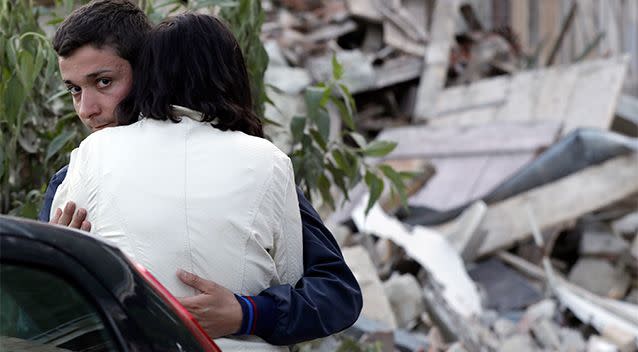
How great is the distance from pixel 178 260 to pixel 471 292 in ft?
→ 19.8

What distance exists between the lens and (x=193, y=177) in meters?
2.02

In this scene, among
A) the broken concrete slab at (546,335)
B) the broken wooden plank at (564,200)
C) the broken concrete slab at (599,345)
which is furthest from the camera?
the broken wooden plank at (564,200)

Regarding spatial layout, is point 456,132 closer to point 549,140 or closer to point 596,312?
point 549,140

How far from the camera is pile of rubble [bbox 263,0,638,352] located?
7.39 meters

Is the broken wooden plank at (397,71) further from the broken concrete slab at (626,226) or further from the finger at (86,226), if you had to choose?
the finger at (86,226)

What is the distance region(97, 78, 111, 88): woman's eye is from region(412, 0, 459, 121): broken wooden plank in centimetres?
897

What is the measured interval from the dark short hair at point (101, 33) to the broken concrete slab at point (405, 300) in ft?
15.5

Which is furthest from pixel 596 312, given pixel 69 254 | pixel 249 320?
pixel 69 254

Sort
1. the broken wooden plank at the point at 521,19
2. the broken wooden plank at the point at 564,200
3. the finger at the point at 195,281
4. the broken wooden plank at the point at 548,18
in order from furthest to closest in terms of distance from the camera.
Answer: the broken wooden plank at the point at 548,18 → the broken wooden plank at the point at 521,19 → the broken wooden plank at the point at 564,200 → the finger at the point at 195,281

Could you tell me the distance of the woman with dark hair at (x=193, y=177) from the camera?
1.98 metres

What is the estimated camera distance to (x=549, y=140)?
9.60 m

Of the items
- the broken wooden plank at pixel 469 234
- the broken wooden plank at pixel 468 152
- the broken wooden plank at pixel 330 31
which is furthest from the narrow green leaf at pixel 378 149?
the broken wooden plank at pixel 330 31

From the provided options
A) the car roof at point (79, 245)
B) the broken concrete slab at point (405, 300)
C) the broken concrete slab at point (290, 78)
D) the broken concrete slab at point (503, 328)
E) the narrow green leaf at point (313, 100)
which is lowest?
the broken concrete slab at point (503, 328)

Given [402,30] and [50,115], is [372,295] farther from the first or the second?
[402,30]
